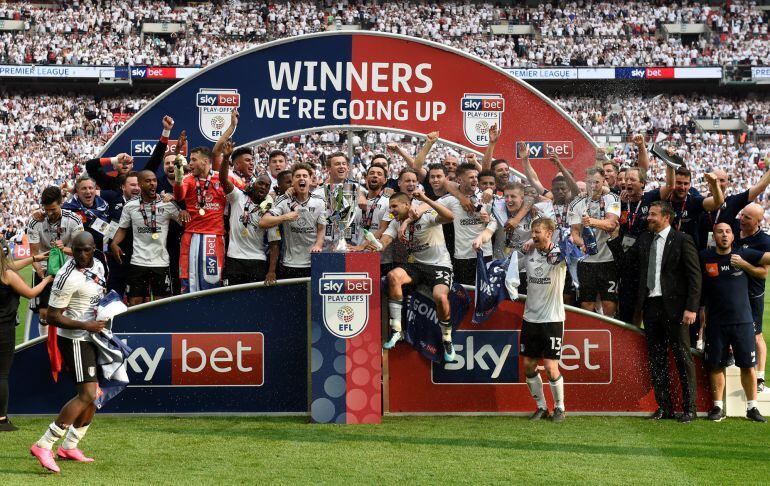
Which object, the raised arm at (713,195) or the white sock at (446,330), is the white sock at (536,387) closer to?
the white sock at (446,330)

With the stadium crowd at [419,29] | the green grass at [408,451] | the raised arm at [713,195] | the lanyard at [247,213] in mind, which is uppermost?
the stadium crowd at [419,29]

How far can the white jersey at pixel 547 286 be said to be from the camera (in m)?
8.51

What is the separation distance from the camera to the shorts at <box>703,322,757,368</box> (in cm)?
857

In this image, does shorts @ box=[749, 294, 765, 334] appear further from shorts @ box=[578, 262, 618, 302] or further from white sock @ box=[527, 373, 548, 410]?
white sock @ box=[527, 373, 548, 410]

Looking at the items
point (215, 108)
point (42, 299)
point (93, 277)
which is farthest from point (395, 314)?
point (42, 299)

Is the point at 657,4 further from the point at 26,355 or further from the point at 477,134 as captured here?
the point at 26,355

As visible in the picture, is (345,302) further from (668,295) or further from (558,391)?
(668,295)

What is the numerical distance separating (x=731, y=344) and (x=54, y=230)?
253 inches

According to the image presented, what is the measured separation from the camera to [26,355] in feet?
28.6

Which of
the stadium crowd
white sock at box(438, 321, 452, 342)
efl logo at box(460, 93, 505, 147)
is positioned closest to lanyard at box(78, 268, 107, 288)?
white sock at box(438, 321, 452, 342)

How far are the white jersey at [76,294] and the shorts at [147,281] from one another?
2.75m

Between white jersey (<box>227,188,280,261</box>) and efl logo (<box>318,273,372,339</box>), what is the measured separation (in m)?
1.33

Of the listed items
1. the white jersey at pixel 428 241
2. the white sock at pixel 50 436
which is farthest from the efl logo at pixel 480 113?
the white sock at pixel 50 436

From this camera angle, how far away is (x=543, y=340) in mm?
8477
